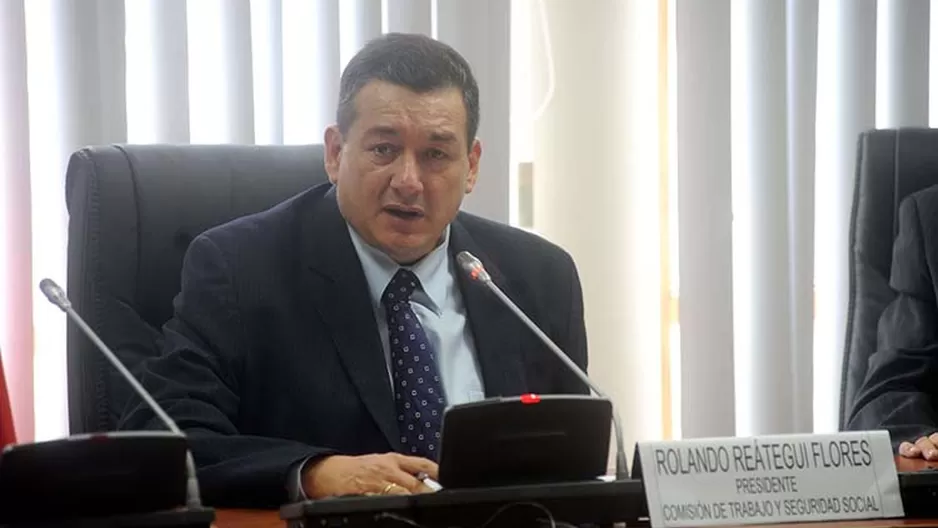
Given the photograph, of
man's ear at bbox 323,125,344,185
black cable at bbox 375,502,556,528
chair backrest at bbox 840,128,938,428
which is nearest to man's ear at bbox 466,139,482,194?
man's ear at bbox 323,125,344,185


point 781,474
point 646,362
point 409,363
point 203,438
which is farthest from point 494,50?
point 781,474

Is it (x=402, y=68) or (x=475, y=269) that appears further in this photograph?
(x=402, y=68)

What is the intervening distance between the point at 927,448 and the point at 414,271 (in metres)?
0.84

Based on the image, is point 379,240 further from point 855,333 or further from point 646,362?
point 646,362

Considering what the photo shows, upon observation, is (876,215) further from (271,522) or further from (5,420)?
(5,420)

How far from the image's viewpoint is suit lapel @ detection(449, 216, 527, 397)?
224 cm

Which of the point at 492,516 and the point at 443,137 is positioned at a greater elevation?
the point at 443,137

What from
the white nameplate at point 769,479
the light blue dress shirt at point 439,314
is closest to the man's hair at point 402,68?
the light blue dress shirt at point 439,314

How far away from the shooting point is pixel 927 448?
82.7 inches

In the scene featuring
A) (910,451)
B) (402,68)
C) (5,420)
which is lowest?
(910,451)

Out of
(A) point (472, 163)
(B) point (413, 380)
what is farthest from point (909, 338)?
(B) point (413, 380)

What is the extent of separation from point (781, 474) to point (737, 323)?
1765 mm

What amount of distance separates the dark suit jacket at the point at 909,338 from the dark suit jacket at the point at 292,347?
576mm

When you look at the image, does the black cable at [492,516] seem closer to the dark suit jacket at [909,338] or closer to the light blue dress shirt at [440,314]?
the light blue dress shirt at [440,314]
